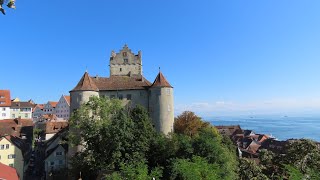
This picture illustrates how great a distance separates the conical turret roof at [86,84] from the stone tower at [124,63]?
12018mm

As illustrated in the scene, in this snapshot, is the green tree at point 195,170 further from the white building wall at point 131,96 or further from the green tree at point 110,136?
the white building wall at point 131,96

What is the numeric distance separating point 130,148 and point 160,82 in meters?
12.6

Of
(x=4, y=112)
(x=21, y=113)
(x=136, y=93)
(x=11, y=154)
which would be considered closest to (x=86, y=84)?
(x=136, y=93)

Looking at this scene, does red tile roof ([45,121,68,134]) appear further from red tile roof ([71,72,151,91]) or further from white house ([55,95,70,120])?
white house ([55,95,70,120])

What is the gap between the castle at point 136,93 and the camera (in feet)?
131

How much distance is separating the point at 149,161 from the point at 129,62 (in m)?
23.8

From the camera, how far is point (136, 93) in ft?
141

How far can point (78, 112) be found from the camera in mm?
34750

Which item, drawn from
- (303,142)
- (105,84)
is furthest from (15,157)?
(303,142)

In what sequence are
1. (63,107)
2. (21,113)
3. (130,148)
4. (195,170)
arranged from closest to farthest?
(195,170), (130,148), (21,113), (63,107)

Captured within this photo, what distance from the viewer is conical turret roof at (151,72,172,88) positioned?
41.8 metres

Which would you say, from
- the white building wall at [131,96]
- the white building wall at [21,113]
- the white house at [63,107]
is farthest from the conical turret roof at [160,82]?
the white house at [63,107]

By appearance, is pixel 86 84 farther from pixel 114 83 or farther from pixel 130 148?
pixel 130 148

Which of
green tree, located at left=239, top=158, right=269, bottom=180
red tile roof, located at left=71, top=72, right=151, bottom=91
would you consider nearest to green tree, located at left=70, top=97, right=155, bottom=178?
red tile roof, located at left=71, top=72, right=151, bottom=91
